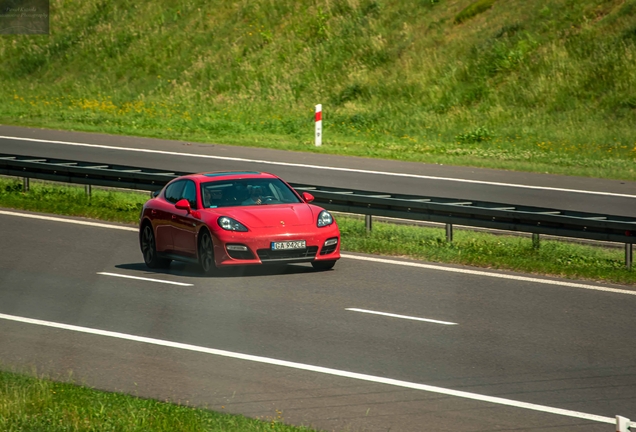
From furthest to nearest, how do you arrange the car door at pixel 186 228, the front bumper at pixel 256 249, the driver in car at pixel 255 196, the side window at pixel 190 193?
the side window at pixel 190 193, the driver in car at pixel 255 196, the car door at pixel 186 228, the front bumper at pixel 256 249

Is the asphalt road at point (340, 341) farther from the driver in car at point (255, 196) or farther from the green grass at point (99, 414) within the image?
the driver in car at point (255, 196)

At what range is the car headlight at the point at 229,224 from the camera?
555 inches

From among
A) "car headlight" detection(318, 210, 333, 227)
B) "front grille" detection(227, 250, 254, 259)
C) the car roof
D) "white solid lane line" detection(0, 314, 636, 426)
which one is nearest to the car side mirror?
the car roof

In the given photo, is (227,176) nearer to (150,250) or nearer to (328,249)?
(150,250)

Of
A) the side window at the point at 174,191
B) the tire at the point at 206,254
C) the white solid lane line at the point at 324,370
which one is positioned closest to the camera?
the white solid lane line at the point at 324,370

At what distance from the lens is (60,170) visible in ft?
71.5

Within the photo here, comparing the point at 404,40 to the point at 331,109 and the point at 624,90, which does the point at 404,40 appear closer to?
the point at 331,109

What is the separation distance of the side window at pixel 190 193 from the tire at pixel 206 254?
0.65 m

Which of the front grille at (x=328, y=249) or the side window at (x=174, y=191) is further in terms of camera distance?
the side window at (x=174, y=191)

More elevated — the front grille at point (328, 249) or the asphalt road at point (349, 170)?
the asphalt road at point (349, 170)

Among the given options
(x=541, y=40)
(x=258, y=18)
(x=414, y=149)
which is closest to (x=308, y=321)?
(x=414, y=149)

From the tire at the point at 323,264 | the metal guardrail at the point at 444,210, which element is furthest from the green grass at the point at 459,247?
the tire at the point at 323,264

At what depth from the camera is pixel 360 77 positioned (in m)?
36.4

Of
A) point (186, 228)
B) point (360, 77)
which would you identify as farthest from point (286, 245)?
point (360, 77)
